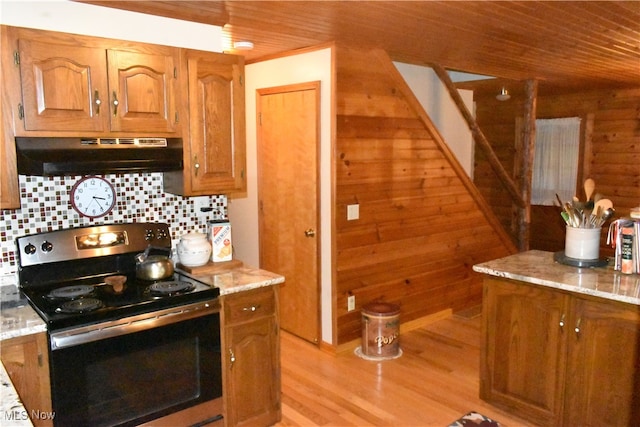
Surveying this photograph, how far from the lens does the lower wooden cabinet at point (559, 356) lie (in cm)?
247

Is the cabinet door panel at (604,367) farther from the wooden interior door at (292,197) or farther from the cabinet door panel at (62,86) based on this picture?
the cabinet door panel at (62,86)

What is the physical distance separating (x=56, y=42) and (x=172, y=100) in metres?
0.58

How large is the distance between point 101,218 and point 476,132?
11.4 ft

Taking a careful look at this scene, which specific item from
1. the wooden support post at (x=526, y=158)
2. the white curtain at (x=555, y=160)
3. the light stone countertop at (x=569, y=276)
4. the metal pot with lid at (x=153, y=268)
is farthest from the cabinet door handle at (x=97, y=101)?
the white curtain at (x=555, y=160)

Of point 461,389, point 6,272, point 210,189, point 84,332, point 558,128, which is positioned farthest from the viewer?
point 558,128

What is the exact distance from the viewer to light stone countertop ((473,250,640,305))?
2.47m

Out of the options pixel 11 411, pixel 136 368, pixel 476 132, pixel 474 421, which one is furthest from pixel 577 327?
pixel 476 132

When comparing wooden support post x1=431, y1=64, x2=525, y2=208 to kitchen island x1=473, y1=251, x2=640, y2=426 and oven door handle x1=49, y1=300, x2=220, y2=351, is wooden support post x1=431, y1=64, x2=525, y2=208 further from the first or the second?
oven door handle x1=49, y1=300, x2=220, y2=351

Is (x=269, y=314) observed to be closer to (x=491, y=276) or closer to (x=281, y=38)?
(x=491, y=276)

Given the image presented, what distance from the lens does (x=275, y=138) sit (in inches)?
167

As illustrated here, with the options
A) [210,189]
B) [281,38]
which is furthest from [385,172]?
[210,189]

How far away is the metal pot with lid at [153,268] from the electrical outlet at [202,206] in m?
0.48

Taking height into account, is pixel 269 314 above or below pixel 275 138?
below

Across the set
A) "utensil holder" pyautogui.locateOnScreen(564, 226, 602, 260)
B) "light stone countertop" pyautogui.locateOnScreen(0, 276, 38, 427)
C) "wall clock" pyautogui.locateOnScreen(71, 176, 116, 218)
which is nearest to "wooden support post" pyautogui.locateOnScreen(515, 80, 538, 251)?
"utensil holder" pyautogui.locateOnScreen(564, 226, 602, 260)
